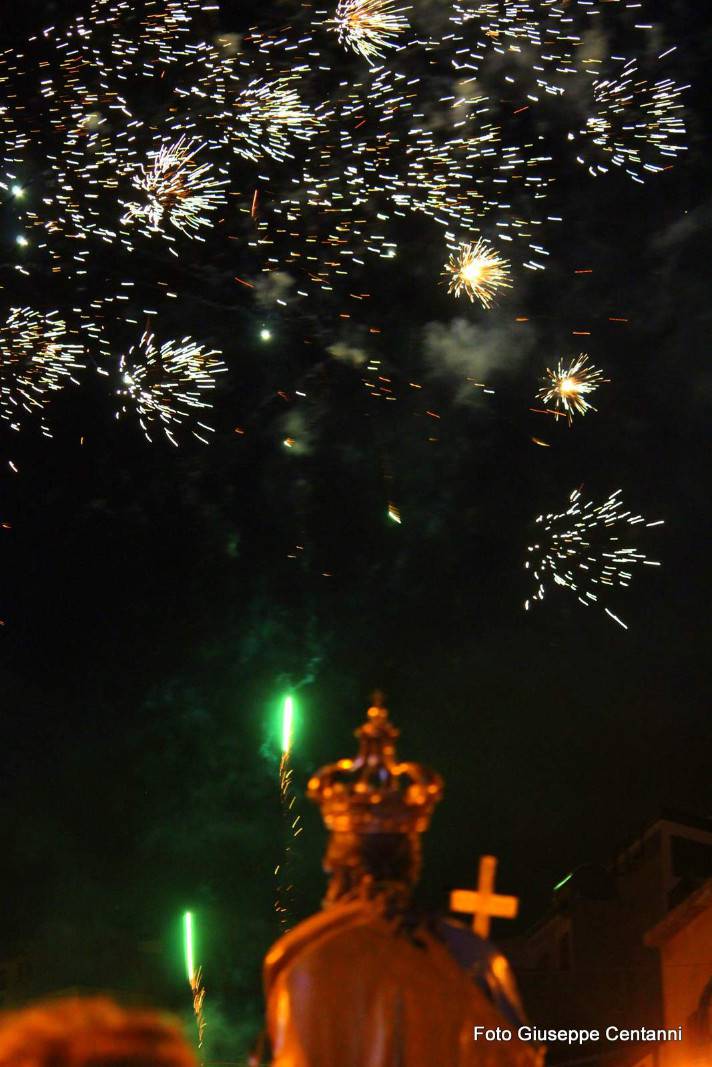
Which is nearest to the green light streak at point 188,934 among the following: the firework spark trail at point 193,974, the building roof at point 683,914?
the firework spark trail at point 193,974

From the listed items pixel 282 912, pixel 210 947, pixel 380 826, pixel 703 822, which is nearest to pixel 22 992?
pixel 210 947

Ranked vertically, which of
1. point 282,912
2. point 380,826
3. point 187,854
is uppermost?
point 380,826

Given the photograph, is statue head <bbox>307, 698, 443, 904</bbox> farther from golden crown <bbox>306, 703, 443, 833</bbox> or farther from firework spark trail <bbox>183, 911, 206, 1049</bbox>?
firework spark trail <bbox>183, 911, 206, 1049</bbox>

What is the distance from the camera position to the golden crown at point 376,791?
3.15m

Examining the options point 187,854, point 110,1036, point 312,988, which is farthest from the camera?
point 187,854

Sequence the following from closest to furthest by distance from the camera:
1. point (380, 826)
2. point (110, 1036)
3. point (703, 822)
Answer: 1. point (110, 1036)
2. point (380, 826)
3. point (703, 822)

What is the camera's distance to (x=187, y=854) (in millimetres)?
23016

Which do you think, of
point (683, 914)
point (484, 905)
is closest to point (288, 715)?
point (683, 914)

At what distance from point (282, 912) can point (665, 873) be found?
7.20 meters

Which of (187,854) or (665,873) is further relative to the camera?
(187,854)

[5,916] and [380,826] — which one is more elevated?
[380,826]

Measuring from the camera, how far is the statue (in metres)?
2.83

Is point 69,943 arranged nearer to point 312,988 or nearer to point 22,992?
point 22,992

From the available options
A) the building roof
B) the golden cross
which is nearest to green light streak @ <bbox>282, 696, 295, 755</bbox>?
the building roof
